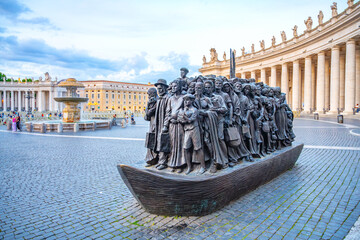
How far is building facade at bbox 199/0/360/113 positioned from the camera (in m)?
33.2

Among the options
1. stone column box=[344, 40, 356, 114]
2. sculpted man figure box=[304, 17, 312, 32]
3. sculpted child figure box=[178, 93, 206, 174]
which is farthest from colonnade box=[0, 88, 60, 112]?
sculpted child figure box=[178, 93, 206, 174]

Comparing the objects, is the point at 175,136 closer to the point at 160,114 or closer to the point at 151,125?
the point at 160,114

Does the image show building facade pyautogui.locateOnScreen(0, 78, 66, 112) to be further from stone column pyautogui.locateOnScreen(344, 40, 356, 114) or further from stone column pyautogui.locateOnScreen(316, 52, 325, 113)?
stone column pyautogui.locateOnScreen(344, 40, 356, 114)

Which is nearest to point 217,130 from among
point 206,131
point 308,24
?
point 206,131

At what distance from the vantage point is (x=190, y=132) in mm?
5172

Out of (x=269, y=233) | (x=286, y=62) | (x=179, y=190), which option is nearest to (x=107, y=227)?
(x=179, y=190)

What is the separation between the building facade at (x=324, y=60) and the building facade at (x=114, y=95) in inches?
2145

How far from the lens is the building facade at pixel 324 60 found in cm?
3316

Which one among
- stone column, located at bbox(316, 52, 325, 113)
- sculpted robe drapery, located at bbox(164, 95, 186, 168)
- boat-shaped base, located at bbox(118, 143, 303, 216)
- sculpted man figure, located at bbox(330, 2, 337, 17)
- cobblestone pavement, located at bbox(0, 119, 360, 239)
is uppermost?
sculpted man figure, located at bbox(330, 2, 337, 17)

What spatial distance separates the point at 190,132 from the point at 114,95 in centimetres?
10305

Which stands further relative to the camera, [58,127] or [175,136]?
[58,127]

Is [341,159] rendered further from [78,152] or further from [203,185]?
[78,152]

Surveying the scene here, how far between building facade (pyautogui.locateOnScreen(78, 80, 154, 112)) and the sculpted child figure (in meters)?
91.1

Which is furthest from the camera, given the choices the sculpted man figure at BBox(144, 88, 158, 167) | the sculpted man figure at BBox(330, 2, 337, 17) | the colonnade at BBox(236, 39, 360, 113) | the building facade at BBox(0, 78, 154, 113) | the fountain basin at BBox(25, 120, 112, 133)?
the building facade at BBox(0, 78, 154, 113)
